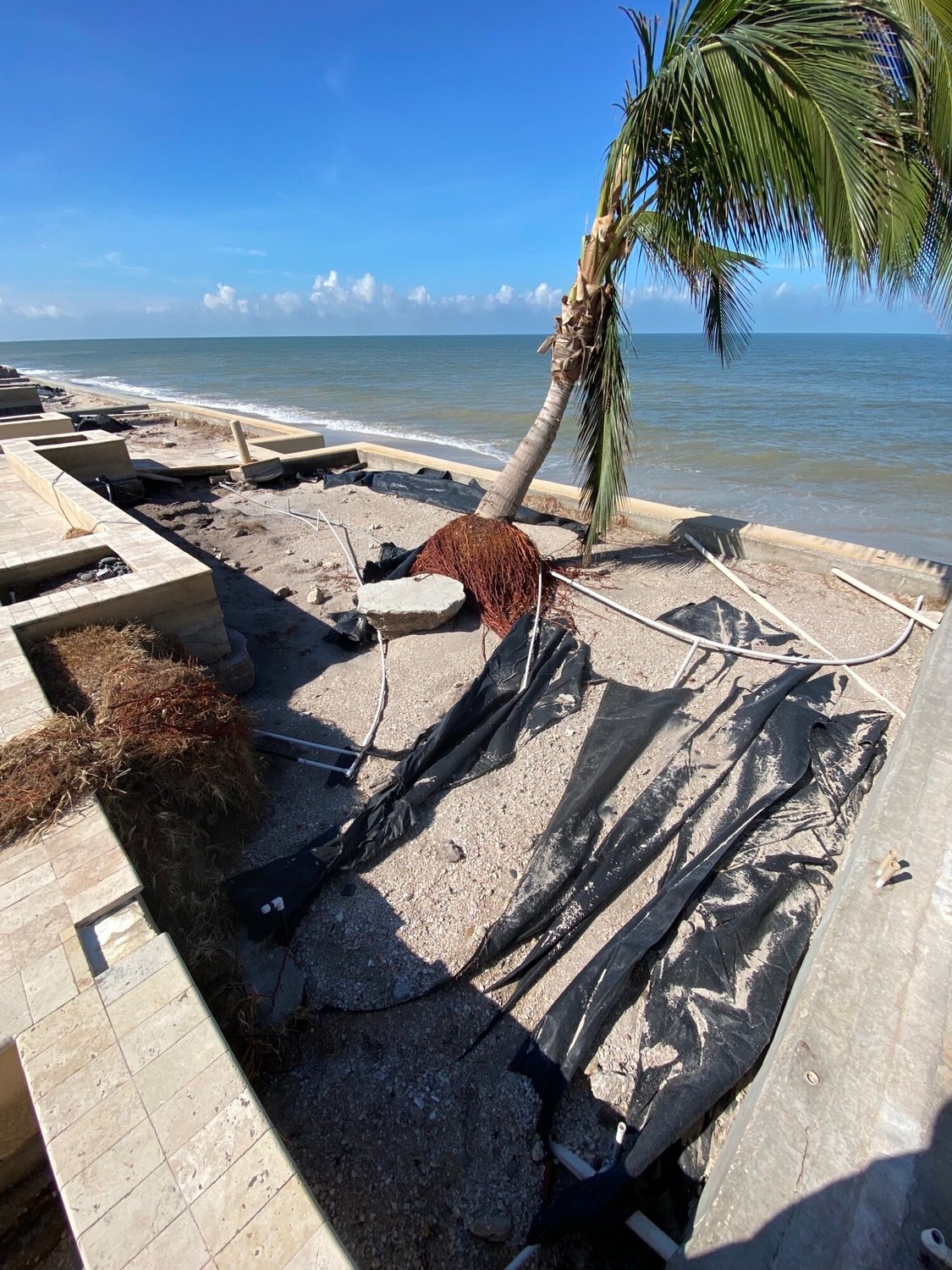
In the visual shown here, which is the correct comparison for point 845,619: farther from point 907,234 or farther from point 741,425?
point 741,425

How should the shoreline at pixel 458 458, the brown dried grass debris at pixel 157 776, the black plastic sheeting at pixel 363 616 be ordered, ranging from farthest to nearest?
1. the shoreline at pixel 458 458
2. the black plastic sheeting at pixel 363 616
3. the brown dried grass debris at pixel 157 776

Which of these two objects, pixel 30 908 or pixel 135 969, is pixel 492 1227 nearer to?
pixel 135 969

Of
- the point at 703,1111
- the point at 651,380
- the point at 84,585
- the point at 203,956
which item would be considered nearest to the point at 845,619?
the point at 703,1111

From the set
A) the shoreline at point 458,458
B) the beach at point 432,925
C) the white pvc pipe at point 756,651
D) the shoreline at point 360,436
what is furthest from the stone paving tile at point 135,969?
the shoreline at point 360,436

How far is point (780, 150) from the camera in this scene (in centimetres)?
400

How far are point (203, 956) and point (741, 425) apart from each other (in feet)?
67.2

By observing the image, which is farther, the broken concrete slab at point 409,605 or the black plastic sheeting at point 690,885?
the broken concrete slab at point 409,605

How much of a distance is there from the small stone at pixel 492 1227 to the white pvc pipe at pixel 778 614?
3.59m

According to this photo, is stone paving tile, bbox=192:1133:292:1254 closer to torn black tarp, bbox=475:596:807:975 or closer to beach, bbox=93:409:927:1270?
Result: beach, bbox=93:409:927:1270

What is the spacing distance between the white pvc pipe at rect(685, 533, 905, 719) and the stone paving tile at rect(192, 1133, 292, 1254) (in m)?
4.14

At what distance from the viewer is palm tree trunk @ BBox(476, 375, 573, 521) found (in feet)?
19.7

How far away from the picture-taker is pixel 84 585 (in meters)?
4.61

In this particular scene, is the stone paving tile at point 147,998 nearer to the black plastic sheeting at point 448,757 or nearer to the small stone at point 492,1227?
the black plastic sheeting at point 448,757

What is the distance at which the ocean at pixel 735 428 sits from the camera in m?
11.1
